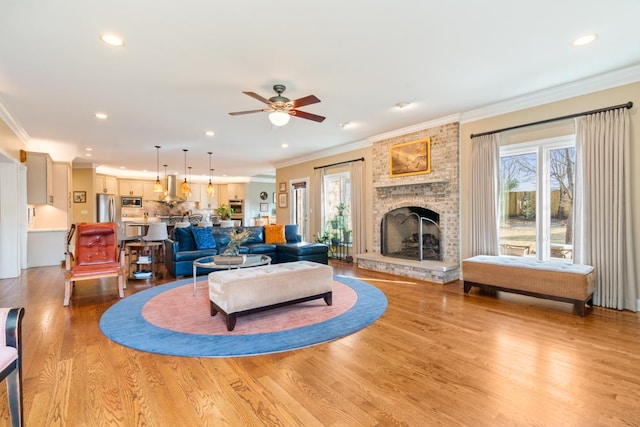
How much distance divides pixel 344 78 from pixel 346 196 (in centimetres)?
403

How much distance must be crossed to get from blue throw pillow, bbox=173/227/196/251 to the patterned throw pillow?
1608 millimetres

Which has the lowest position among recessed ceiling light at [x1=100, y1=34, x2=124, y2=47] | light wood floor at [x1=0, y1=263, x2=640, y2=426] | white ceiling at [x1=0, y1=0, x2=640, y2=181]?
light wood floor at [x1=0, y1=263, x2=640, y2=426]

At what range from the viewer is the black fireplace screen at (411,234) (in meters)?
5.55

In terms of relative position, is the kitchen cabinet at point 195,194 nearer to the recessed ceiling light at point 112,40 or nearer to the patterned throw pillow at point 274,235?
the patterned throw pillow at point 274,235

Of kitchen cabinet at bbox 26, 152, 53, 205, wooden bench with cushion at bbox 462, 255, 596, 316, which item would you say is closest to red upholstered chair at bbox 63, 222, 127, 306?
kitchen cabinet at bbox 26, 152, 53, 205

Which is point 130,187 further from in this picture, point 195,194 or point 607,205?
point 607,205

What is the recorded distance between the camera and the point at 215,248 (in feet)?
19.7

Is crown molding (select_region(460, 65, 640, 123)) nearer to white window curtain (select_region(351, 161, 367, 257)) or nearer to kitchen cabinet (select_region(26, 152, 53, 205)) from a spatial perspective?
white window curtain (select_region(351, 161, 367, 257))

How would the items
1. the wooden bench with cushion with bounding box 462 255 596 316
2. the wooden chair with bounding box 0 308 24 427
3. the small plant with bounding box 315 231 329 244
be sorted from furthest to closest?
the small plant with bounding box 315 231 329 244 < the wooden bench with cushion with bounding box 462 255 596 316 < the wooden chair with bounding box 0 308 24 427

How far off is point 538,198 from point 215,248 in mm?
5558

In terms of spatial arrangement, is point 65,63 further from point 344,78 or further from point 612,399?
point 612,399

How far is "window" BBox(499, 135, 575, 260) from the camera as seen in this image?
13.5 feet

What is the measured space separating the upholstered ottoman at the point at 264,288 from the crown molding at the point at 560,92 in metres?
3.51

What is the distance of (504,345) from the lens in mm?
2686
